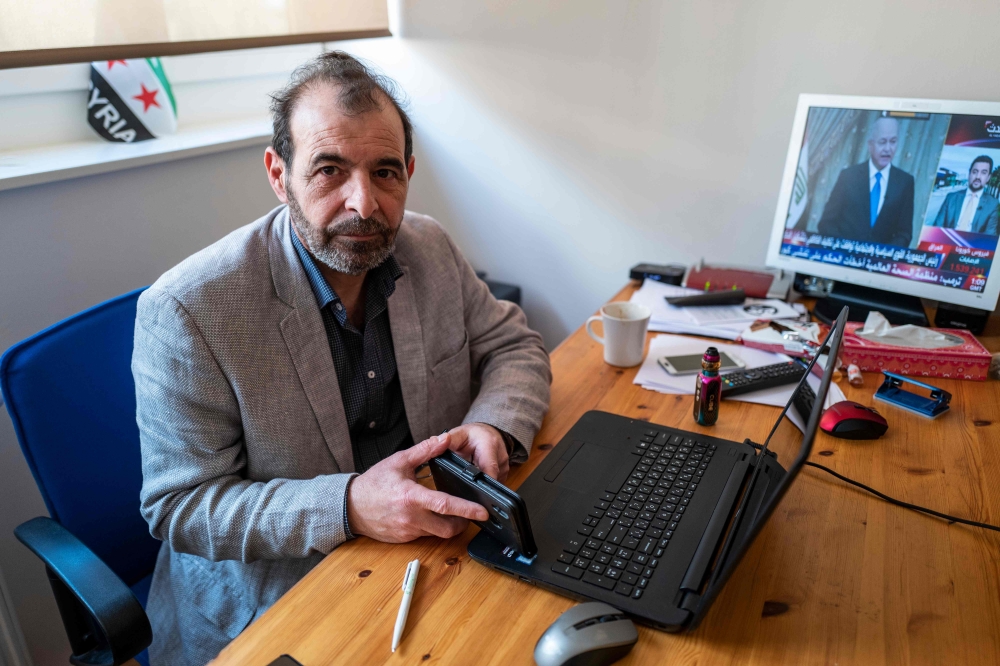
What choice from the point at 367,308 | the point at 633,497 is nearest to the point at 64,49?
the point at 367,308

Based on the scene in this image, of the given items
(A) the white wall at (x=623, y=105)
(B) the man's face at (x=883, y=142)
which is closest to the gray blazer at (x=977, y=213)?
(B) the man's face at (x=883, y=142)

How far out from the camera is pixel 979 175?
4.69ft

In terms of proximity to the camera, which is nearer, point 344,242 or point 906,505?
point 906,505

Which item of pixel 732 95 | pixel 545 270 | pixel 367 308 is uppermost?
pixel 732 95

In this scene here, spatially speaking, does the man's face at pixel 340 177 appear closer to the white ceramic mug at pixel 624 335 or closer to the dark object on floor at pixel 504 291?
the white ceramic mug at pixel 624 335

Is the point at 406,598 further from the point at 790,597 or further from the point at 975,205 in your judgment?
the point at 975,205

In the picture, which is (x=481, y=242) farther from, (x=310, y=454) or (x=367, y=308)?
(x=310, y=454)

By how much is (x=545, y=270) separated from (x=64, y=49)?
1.35 m

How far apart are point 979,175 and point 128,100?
1.94 m

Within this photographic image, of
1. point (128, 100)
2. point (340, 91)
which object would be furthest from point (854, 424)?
point (128, 100)

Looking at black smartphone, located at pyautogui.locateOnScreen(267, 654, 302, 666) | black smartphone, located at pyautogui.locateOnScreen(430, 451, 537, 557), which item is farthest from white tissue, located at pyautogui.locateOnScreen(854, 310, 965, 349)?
black smartphone, located at pyautogui.locateOnScreen(267, 654, 302, 666)

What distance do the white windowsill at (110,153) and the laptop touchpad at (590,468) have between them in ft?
3.99

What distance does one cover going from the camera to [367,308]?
129 centimetres

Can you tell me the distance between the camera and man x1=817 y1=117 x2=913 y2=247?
4.98 ft
